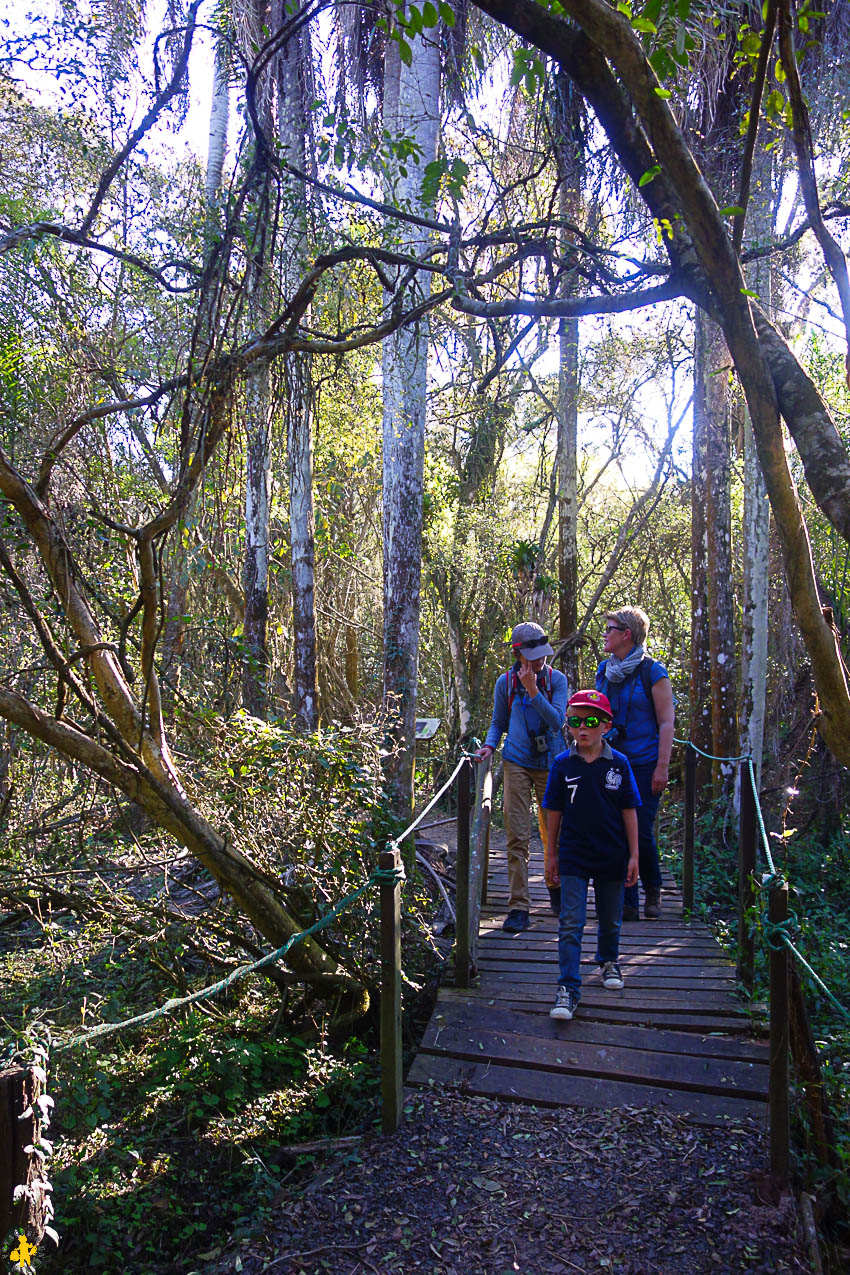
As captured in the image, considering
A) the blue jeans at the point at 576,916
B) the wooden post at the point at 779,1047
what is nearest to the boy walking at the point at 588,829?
the blue jeans at the point at 576,916

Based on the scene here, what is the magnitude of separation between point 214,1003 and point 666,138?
5218mm

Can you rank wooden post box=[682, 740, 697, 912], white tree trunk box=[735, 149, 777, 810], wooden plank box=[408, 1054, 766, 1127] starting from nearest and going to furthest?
wooden plank box=[408, 1054, 766, 1127] < wooden post box=[682, 740, 697, 912] < white tree trunk box=[735, 149, 777, 810]

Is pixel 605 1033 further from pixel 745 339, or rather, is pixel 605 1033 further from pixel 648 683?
pixel 745 339

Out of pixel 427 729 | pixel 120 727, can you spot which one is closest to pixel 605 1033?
pixel 120 727

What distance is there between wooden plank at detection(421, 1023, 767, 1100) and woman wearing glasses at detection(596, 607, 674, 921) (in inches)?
65.1

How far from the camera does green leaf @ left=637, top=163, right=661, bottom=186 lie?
355 cm

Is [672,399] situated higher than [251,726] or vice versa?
[672,399]

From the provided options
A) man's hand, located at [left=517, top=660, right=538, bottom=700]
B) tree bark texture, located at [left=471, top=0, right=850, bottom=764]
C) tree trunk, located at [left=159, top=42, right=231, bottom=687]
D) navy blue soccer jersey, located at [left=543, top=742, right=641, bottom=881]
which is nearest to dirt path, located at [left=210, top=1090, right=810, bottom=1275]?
navy blue soccer jersey, located at [left=543, top=742, right=641, bottom=881]

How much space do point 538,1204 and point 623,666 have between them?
3231mm

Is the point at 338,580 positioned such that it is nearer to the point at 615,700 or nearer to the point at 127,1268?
the point at 615,700

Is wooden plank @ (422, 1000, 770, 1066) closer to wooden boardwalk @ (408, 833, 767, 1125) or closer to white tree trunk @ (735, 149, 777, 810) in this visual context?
wooden boardwalk @ (408, 833, 767, 1125)

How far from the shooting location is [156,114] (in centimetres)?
831

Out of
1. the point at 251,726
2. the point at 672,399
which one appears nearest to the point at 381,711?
the point at 251,726

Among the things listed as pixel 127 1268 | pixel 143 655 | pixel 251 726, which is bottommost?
pixel 127 1268
